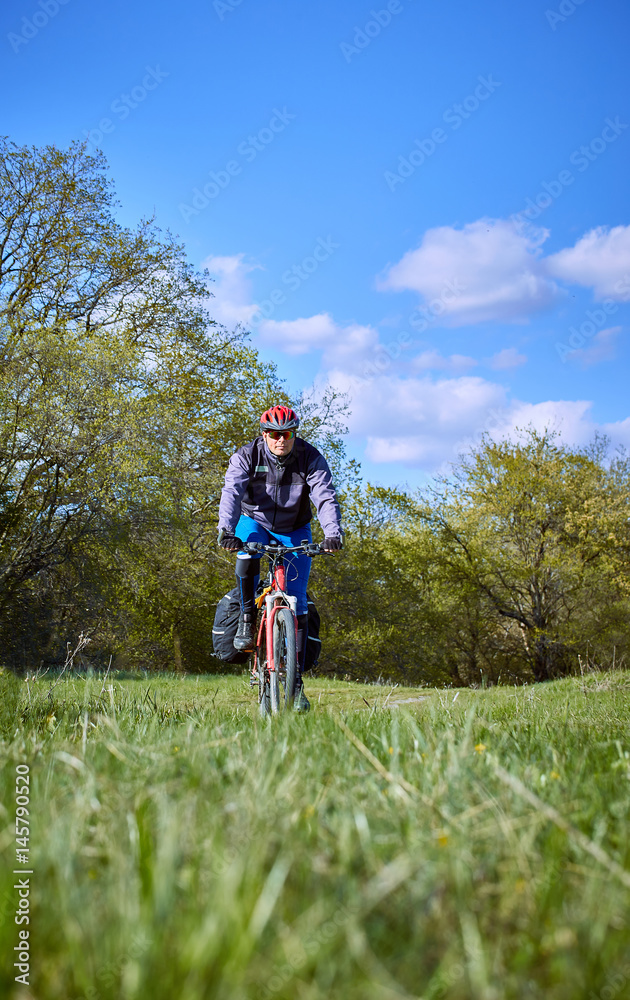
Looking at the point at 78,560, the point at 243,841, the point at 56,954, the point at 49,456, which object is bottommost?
the point at 56,954

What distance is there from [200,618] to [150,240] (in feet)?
36.4

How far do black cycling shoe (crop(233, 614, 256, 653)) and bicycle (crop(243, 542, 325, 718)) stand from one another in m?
0.19

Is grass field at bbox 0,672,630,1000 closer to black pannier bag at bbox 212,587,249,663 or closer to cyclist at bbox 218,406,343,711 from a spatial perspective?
cyclist at bbox 218,406,343,711

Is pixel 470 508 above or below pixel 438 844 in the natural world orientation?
above

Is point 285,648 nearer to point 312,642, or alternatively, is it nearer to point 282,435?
point 312,642

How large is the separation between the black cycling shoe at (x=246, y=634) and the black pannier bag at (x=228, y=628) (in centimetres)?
19

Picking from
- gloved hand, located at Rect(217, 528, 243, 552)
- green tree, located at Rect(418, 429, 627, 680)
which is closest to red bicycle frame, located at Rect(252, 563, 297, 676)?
gloved hand, located at Rect(217, 528, 243, 552)

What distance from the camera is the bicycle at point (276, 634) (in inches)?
220

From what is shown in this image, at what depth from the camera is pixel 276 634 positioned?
18.6 feet

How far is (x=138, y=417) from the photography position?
16.5 meters

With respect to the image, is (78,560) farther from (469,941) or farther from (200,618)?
(469,941)

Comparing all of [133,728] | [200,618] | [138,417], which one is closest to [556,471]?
[200,618]

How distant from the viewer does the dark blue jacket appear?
239 inches

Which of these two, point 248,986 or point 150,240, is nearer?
point 248,986
